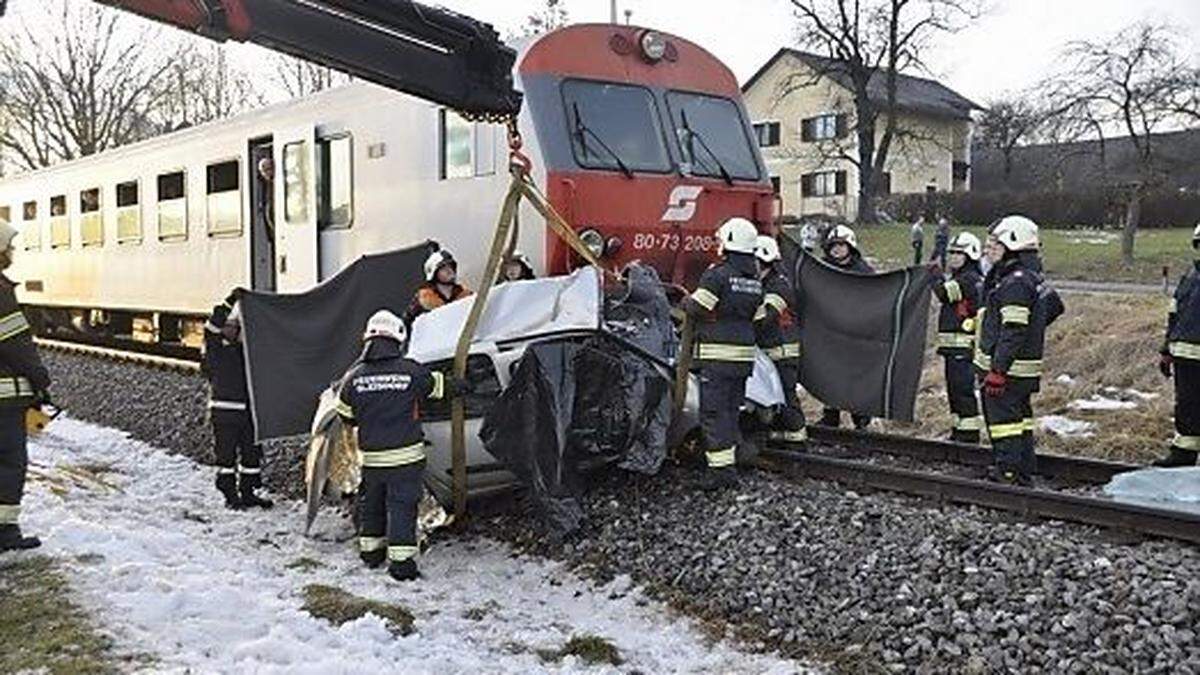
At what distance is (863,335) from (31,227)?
15274 millimetres

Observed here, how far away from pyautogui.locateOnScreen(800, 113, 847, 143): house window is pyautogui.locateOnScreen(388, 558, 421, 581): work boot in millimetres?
44220

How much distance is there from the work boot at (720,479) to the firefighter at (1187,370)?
3.18 meters

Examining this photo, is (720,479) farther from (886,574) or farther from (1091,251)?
(1091,251)

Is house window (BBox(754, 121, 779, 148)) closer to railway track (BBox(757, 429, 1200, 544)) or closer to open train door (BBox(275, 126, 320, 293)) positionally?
open train door (BBox(275, 126, 320, 293))

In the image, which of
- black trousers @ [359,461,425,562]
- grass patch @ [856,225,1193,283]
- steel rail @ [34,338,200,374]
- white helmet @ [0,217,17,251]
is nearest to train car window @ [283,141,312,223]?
steel rail @ [34,338,200,374]

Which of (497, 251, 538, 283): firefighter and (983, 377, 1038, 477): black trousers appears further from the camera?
(497, 251, 538, 283): firefighter

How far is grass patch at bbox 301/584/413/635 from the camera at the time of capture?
5.13 metres

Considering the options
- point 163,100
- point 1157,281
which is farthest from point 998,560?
point 163,100

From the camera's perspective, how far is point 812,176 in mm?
51500

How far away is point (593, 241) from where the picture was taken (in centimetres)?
811

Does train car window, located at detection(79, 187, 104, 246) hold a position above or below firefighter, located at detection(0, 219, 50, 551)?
above

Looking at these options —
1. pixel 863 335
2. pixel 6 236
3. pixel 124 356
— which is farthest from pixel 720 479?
pixel 124 356

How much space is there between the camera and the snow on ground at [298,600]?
4.70 metres

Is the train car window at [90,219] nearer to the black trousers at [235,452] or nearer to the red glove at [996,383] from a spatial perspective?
the black trousers at [235,452]
